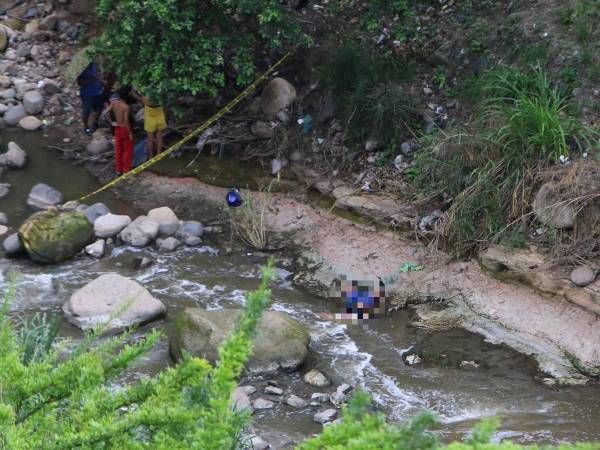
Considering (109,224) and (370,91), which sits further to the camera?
(370,91)

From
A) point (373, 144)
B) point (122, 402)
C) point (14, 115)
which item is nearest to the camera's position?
point (122, 402)

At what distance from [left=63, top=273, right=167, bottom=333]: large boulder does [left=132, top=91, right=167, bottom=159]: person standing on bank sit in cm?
259

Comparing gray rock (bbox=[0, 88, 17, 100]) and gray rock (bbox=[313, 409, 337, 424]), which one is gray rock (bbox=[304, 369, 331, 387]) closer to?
gray rock (bbox=[313, 409, 337, 424])

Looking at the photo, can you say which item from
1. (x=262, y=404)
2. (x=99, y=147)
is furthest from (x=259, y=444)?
(x=99, y=147)

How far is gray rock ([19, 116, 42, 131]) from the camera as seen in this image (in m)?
11.1

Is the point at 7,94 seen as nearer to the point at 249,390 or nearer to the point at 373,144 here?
the point at 373,144

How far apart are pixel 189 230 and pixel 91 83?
278 cm

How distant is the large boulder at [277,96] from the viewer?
9.81 meters

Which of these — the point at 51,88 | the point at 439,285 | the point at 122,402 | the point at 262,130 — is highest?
the point at 122,402

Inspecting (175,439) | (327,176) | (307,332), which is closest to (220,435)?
(175,439)

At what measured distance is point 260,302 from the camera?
339cm

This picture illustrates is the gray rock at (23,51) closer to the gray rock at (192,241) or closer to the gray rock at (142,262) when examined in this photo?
the gray rock at (192,241)

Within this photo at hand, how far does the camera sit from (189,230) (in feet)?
29.2

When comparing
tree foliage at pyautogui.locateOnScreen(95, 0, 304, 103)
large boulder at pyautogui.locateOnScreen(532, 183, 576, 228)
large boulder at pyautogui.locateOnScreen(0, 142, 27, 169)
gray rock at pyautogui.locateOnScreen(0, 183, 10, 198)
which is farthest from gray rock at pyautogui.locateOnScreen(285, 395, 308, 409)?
large boulder at pyautogui.locateOnScreen(0, 142, 27, 169)
